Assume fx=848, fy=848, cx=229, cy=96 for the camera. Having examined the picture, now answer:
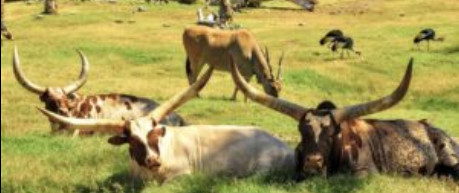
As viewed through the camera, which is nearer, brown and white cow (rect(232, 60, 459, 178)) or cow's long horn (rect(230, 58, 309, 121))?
brown and white cow (rect(232, 60, 459, 178))

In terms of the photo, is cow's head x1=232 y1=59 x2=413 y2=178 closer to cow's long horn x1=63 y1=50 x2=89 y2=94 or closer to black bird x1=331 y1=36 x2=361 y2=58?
cow's long horn x1=63 y1=50 x2=89 y2=94

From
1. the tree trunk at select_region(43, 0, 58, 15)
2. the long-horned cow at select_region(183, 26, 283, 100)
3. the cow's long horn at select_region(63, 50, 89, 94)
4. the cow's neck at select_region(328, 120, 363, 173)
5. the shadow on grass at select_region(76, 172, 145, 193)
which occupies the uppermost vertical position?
the cow's neck at select_region(328, 120, 363, 173)

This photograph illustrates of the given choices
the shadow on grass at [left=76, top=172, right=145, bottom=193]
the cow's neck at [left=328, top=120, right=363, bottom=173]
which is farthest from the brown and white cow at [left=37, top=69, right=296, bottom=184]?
the cow's neck at [left=328, top=120, right=363, bottom=173]

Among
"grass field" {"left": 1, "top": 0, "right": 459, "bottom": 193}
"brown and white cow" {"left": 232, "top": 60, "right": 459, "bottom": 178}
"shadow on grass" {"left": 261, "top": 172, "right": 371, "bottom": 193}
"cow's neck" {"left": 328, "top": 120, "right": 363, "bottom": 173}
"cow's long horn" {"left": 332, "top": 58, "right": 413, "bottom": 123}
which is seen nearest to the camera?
"shadow on grass" {"left": 261, "top": 172, "right": 371, "bottom": 193}

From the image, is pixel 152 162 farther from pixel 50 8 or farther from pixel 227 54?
pixel 50 8

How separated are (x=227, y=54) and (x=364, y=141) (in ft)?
53.5

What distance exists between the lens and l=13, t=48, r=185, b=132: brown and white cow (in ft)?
50.5

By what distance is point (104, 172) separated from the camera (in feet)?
34.4

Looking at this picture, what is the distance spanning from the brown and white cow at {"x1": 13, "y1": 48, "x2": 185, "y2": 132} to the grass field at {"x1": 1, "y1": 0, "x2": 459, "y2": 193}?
2.51 ft

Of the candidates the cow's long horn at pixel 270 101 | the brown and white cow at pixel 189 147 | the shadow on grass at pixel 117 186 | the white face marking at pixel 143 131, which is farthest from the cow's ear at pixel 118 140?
the cow's long horn at pixel 270 101

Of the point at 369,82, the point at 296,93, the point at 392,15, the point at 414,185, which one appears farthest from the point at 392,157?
the point at 392,15

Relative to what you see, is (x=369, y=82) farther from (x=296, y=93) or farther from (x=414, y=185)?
(x=414, y=185)

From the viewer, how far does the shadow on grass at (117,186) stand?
9.38m

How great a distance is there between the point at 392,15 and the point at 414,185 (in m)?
41.8
